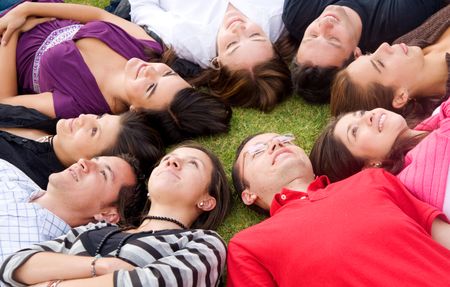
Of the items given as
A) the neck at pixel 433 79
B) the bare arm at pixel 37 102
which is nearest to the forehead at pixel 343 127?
the neck at pixel 433 79

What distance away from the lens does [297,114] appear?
3.26m

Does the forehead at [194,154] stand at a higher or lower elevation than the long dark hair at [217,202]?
higher

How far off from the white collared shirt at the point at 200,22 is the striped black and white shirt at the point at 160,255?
1.59 meters

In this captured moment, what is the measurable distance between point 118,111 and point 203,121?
0.58m

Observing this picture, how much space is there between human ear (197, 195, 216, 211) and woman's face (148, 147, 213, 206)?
1.0 inches

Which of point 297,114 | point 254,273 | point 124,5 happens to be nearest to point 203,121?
point 297,114

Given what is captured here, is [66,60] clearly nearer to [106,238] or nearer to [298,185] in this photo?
[106,238]

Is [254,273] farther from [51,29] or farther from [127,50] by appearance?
[51,29]

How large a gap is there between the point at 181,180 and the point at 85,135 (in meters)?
0.76

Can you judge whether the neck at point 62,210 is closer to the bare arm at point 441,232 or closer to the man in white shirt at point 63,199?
the man in white shirt at point 63,199

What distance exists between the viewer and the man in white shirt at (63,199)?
8.32ft

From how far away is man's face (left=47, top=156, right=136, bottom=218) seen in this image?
8.61 feet

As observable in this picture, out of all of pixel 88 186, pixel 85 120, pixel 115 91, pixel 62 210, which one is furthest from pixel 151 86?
pixel 62 210

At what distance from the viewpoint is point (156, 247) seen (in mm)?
2232
